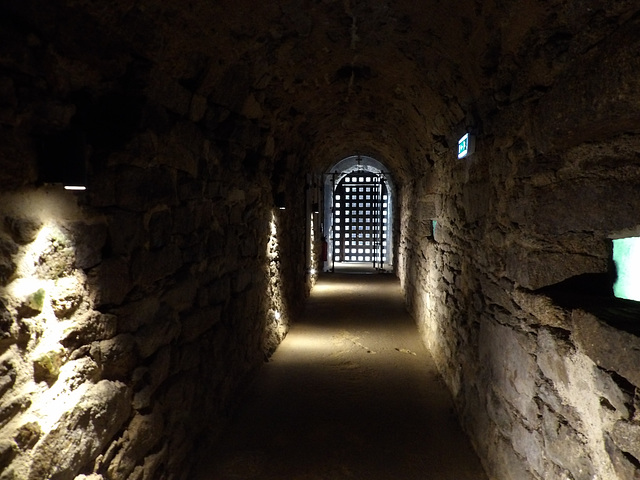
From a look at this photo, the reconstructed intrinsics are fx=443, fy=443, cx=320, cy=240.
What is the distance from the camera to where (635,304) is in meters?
1.85

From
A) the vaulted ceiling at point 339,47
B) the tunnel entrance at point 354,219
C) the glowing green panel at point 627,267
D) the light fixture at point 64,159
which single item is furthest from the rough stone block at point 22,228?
the tunnel entrance at point 354,219

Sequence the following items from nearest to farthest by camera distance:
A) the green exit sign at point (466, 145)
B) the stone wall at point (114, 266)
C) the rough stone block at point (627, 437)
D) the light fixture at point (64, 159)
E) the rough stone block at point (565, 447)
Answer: the rough stone block at point (627, 437)
the stone wall at point (114, 266)
the light fixture at point (64, 159)
the rough stone block at point (565, 447)
the green exit sign at point (466, 145)

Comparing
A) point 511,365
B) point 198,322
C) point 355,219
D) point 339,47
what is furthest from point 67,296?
point 355,219

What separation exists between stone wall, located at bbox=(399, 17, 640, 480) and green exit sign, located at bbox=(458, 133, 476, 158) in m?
0.12

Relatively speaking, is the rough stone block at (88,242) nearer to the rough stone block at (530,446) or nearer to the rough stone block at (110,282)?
the rough stone block at (110,282)

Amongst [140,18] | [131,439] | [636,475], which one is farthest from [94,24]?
[636,475]

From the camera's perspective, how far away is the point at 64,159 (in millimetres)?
1696

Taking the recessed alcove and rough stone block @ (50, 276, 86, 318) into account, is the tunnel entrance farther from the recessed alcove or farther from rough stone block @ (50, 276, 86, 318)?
rough stone block @ (50, 276, 86, 318)

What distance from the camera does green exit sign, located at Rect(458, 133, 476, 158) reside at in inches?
137

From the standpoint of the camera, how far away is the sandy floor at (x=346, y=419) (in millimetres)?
2945

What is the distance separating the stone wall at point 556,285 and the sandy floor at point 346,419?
0.35m

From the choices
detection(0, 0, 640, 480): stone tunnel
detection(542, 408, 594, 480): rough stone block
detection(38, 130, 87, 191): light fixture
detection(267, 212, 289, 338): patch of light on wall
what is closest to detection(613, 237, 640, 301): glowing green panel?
detection(0, 0, 640, 480): stone tunnel

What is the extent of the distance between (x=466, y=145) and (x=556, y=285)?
178 cm

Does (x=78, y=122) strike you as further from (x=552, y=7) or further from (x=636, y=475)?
(x=636, y=475)
